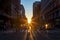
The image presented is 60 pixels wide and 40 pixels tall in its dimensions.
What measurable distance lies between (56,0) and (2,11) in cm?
2211

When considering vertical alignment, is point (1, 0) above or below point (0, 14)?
above

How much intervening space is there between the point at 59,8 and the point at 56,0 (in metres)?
5.46

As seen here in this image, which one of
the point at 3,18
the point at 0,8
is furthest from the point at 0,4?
the point at 3,18

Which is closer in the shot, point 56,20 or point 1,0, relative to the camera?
point 1,0

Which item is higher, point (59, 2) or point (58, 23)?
point (59, 2)

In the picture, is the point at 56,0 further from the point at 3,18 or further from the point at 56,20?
the point at 3,18

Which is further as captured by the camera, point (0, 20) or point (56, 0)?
point (56, 0)

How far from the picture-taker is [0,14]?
71812 mm

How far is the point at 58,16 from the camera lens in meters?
75.2

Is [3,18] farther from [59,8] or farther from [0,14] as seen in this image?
[59,8]

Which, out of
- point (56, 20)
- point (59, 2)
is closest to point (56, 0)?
point (59, 2)

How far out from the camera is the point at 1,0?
7344cm

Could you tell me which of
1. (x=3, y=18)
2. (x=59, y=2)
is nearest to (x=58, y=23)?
(x=59, y=2)

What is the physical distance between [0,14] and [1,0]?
17.8 feet
